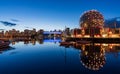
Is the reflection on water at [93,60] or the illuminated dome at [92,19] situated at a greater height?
the illuminated dome at [92,19]

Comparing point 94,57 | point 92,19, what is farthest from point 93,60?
point 92,19

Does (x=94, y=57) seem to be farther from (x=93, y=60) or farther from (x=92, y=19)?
(x=92, y=19)

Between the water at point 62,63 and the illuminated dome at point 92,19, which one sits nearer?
the water at point 62,63

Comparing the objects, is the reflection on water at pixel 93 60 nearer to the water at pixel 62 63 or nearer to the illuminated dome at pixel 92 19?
the water at pixel 62 63

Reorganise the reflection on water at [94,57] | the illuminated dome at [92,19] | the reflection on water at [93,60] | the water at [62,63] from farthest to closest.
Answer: the illuminated dome at [92,19]
the reflection on water at [94,57]
the reflection on water at [93,60]
the water at [62,63]

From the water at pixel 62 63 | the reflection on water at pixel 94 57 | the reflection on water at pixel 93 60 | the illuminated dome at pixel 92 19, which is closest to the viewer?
the water at pixel 62 63

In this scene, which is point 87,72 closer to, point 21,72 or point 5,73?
point 21,72

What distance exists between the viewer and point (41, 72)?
2458 centimetres

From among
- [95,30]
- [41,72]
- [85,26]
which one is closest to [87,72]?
[41,72]

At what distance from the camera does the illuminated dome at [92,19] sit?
176 meters

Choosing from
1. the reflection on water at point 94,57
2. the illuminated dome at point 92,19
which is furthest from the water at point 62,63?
the illuminated dome at point 92,19

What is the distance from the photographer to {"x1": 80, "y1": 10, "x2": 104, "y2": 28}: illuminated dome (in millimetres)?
176125

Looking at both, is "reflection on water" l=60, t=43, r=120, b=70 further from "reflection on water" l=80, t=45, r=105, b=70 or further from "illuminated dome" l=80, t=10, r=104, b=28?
"illuminated dome" l=80, t=10, r=104, b=28

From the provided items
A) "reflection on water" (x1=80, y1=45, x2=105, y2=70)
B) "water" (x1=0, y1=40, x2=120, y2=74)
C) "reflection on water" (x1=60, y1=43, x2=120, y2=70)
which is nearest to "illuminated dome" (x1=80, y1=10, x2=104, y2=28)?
"reflection on water" (x1=60, y1=43, x2=120, y2=70)
